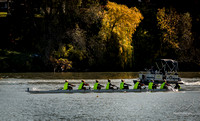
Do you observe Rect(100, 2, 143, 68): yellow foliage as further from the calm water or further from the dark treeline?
the calm water

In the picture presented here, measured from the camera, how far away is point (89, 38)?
75.2 meters

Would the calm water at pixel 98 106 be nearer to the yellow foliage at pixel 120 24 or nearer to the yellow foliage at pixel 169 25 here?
the yellow foliage at pixel 120 24

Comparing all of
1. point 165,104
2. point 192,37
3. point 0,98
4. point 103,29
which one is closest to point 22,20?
point 103,29

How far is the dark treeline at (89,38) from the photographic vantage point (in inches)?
2926

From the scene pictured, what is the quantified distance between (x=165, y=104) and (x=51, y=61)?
36.9 m

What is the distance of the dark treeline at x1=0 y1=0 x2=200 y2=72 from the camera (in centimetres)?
7431

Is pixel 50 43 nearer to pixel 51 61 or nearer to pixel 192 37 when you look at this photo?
pixel 51 61

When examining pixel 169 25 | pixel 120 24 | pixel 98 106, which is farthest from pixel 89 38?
pixel 98 106

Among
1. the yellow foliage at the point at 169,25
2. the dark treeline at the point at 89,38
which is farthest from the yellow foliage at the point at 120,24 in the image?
the yellow foliage at the point at 169,25

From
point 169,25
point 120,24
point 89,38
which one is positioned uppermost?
point 169,25

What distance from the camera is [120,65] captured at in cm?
7619

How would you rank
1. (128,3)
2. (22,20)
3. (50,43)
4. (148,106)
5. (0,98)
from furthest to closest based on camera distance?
(128,3), (22,20), (50,43), (0,98), (148,106)

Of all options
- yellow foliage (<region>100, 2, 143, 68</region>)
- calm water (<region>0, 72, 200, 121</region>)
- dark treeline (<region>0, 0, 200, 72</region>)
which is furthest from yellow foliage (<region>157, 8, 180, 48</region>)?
calm water (<region>0, 72, 200, 121</region>)

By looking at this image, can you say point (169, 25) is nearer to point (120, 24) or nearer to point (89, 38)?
point (120, 24)
